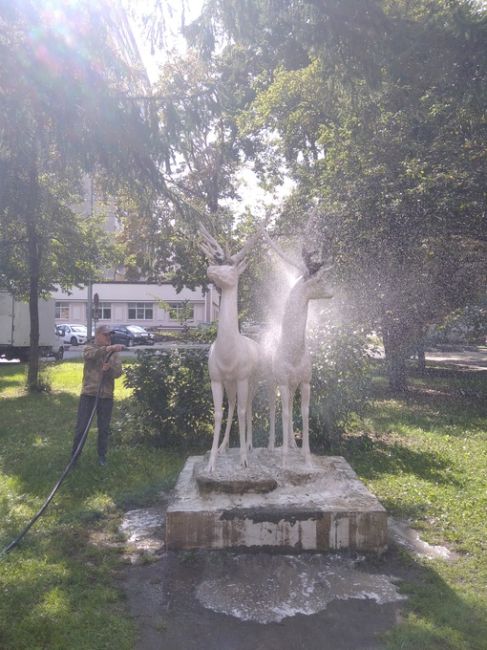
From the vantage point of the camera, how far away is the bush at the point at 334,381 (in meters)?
8.68

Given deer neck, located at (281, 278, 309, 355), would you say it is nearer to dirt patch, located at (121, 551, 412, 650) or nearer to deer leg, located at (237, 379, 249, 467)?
deer leg, located at (237, 379, 249, 467)

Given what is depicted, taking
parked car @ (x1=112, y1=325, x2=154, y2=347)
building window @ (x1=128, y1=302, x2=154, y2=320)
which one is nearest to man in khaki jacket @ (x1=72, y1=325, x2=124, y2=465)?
parked car @ (x1=112, y1=325, x2=154, y2=347)

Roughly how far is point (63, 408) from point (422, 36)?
32.1 ft

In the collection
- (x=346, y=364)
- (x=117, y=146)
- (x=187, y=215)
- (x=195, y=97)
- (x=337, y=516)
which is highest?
(x=195, y=97)

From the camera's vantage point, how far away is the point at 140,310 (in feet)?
143

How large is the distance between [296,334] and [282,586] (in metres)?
2.18

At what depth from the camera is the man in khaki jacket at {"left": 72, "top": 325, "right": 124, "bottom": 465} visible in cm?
696

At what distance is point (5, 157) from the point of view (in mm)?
6762

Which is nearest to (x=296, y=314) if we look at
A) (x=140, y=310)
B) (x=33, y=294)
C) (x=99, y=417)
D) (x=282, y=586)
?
(x=282, y=586)

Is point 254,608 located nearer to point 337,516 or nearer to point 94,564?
point 337,516

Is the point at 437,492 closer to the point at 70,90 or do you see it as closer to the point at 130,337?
the point at 70,90

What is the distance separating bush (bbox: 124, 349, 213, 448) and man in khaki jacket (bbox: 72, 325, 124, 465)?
154 centimetres

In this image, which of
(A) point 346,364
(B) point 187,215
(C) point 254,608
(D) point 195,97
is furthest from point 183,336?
(C) point 254,608

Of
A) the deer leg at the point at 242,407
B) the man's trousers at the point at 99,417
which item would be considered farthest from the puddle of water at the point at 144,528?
the man's trousers at the point at 99,417
